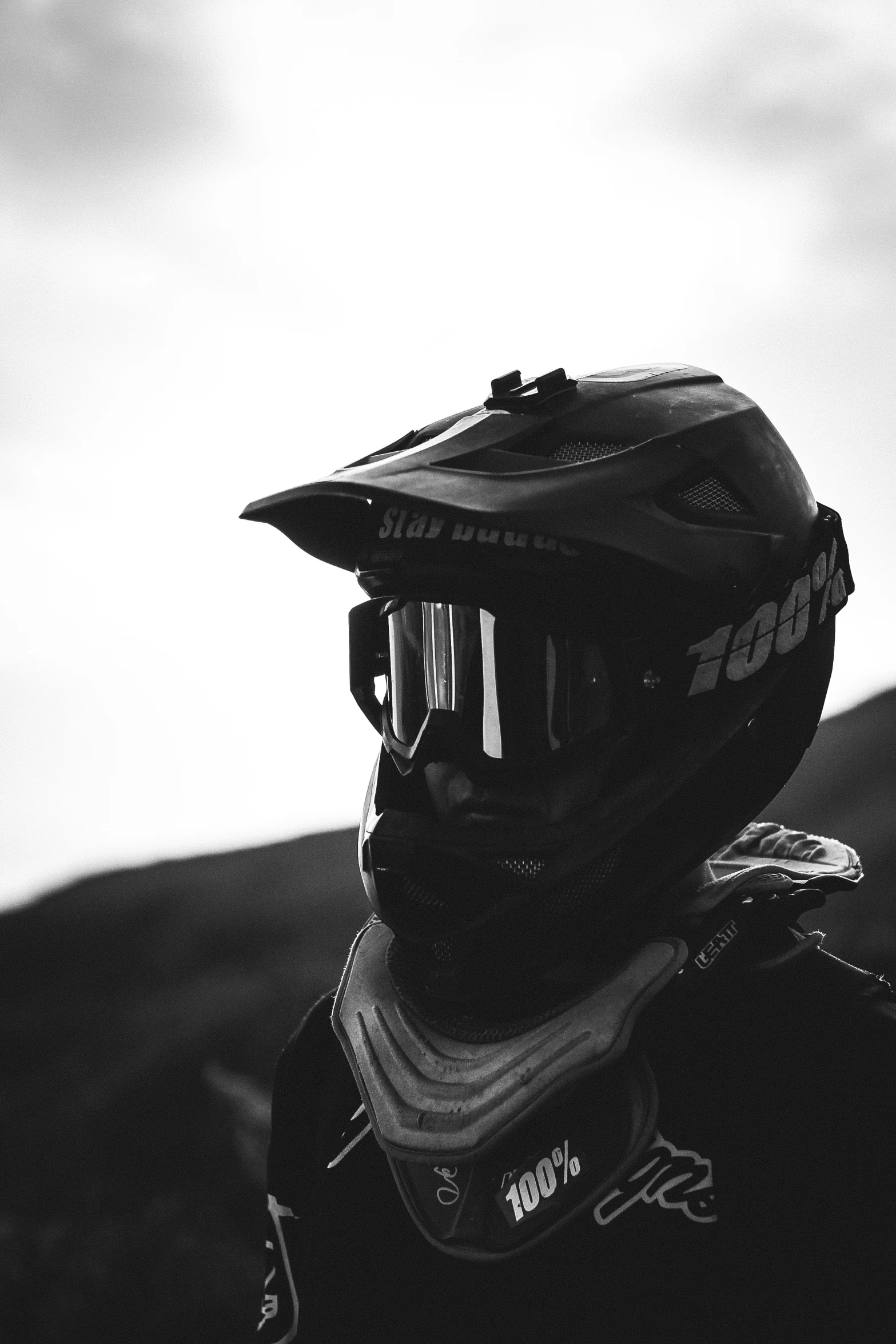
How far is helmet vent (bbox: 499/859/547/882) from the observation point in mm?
1176

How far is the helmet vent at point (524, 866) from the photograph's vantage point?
1.18 metres

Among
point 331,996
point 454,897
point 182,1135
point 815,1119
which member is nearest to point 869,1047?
point 815,1119

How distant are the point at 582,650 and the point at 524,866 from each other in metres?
0.24

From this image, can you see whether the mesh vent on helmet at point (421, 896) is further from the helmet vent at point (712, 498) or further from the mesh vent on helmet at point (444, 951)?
the helmet vent at point (712, 498)

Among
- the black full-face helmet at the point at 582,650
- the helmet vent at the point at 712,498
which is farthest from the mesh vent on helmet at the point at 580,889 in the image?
the helmet vent at the point at 712,498

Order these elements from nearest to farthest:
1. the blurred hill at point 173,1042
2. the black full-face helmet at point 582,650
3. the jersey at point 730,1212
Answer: the jersey at point 730,1212
the black full-face helmet at point 582,650
the blurred hill at point 173,1042

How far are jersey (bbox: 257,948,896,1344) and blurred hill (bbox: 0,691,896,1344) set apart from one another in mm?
1267

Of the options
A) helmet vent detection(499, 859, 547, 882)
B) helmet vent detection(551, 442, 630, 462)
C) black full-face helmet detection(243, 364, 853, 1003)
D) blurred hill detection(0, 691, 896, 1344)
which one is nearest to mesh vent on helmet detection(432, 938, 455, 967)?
black full-face helmet detection(243, 364, 853, 1003)

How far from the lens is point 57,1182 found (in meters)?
2.41

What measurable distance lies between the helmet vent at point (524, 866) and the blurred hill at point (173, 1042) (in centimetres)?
145

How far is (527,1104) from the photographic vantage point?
106cm

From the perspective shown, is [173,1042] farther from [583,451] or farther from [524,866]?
[583,451]

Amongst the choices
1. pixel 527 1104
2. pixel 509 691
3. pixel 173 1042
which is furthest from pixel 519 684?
pixel 173 1042

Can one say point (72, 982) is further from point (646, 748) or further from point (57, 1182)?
point (646, 748)
